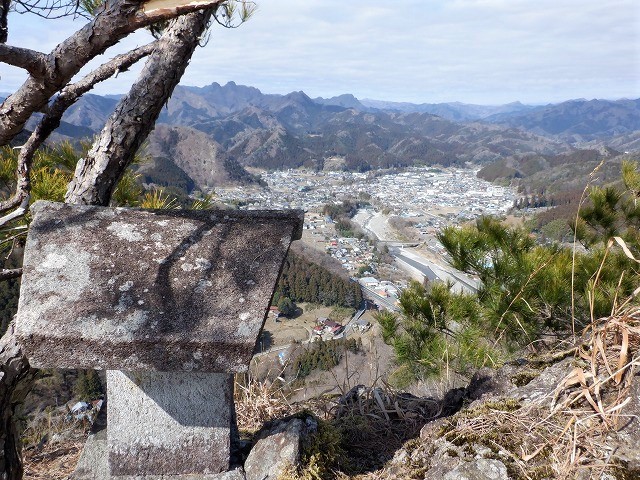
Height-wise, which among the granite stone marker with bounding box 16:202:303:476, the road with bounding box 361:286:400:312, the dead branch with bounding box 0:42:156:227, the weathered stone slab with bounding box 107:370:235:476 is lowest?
the road with bounding box 361:286:400:312

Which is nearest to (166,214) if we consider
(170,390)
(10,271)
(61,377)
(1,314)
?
(170,390)

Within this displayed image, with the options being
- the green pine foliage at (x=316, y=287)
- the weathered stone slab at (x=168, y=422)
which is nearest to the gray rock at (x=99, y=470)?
the weathered stone slab at (x=168, y=422)

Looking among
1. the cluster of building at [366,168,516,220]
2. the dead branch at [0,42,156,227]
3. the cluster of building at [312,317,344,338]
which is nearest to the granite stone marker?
the dead branch at [0,42,156,227]

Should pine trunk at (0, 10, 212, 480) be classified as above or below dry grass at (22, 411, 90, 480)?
above

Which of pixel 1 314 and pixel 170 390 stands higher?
pixel 170 390

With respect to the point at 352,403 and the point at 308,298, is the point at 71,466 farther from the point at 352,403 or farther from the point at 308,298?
the point at 308,298

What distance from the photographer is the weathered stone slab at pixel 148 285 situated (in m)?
1.62

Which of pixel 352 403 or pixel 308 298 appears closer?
pixel 352 403

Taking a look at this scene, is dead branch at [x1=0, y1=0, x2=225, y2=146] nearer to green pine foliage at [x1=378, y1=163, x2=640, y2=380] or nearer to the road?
green pine foliage at [x1=378, y1=163, x2=640, y2=380]

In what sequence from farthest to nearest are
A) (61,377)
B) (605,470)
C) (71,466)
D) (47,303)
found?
1. (61,377)
2. (71,466)
3. (47,303)
4. (605,470)

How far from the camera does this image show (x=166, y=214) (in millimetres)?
2152

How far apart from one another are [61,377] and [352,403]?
23126 mm

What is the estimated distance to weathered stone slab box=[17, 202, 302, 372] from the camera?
1.62 metres

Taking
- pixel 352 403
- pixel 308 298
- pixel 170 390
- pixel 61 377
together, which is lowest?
pixel 308 298
